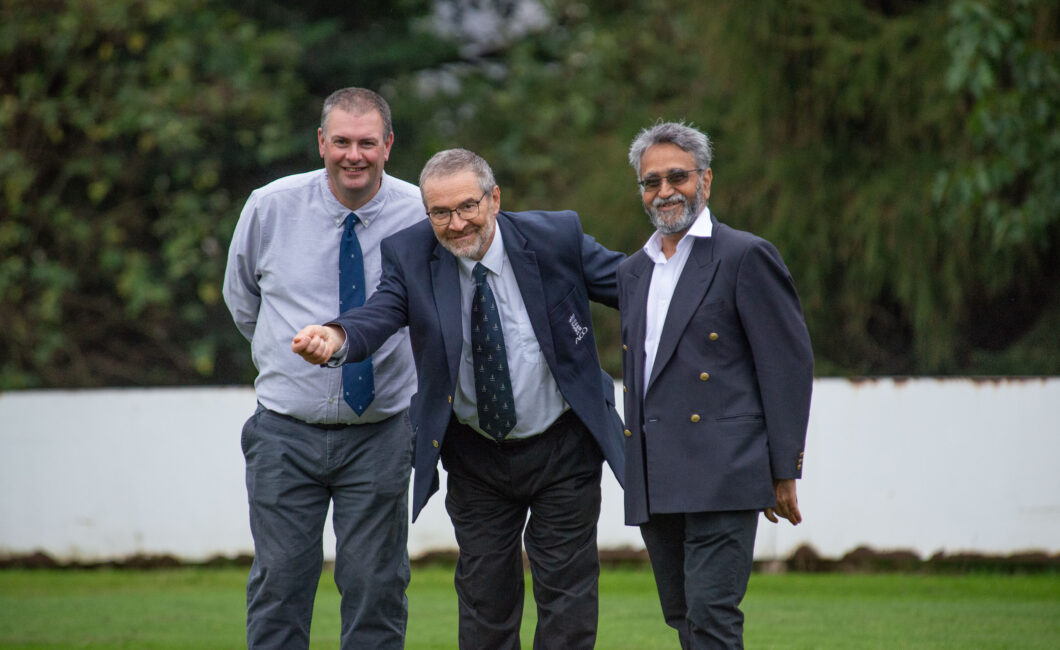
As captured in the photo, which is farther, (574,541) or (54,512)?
(54,512)

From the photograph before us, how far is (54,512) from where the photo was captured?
8.64 m

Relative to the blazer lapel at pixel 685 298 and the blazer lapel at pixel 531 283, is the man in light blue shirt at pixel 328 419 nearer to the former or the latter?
the blazer lapel at pixel 531 283

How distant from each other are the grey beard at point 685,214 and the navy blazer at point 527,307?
42 centimetres

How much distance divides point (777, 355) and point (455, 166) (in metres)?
1.17

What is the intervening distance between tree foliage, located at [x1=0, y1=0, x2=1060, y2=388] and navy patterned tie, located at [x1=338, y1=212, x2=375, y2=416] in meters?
4.26

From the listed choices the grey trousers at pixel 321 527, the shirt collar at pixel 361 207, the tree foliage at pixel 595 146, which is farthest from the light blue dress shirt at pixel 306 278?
the tree foliage at pixel 595 146

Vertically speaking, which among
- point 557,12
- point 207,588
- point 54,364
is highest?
point 557,12

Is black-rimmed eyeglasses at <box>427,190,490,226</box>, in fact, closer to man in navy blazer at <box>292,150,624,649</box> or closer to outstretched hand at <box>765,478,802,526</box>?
man in navy blazer at <box>292,150,624,649</box>

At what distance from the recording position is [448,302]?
13.5ft

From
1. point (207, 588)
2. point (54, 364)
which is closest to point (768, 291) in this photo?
point (207, 588)

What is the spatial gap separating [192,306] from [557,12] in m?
6.89

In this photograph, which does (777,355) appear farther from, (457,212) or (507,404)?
(457,212)

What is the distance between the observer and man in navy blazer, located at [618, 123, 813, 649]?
372 centimetres

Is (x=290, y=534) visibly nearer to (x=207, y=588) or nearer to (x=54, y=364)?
(x=207, y=588)
